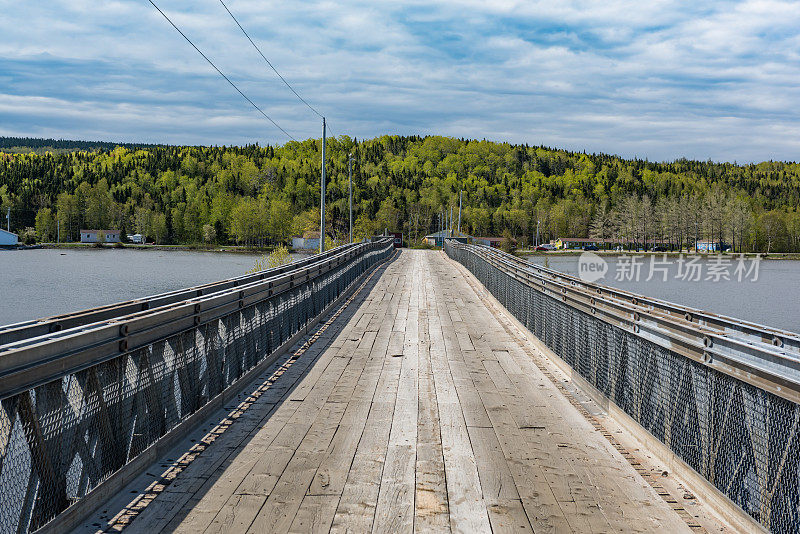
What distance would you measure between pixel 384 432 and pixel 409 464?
36.8 inches

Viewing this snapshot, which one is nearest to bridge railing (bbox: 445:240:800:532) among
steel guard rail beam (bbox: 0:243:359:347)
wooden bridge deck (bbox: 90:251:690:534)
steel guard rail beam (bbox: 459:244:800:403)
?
steel guard rail beam (bbox: 459:244:800:403)

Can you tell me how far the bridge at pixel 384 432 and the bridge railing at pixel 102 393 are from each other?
16mm

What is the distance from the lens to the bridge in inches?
167

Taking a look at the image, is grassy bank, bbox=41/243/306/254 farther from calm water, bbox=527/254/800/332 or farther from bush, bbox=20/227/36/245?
calm water, bbox=527/254/800/332

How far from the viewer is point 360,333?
1334 centimetres

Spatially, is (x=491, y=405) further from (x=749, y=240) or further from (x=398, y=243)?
(x=749, y=240)

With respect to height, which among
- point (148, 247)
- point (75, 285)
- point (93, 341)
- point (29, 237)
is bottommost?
point (148, 247)

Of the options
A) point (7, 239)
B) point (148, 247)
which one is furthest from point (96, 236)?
point (7, 239)

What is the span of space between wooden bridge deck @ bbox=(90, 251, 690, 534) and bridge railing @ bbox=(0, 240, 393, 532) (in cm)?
46

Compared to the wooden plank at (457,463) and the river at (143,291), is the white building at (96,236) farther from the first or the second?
the wooden plank at (457,463)

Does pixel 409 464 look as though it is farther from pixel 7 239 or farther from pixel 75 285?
pixel 7 239

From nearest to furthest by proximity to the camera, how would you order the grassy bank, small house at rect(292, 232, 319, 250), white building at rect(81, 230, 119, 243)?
1. small house at rect(292, 232, 319, 250)
2. the grassy bank
3. white building at rect(81, 230, 119, 243)

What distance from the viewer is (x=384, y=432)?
21.7ft

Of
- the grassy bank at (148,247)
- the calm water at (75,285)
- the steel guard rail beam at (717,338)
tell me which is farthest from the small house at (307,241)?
the steel guard rail beam at (717,338)
